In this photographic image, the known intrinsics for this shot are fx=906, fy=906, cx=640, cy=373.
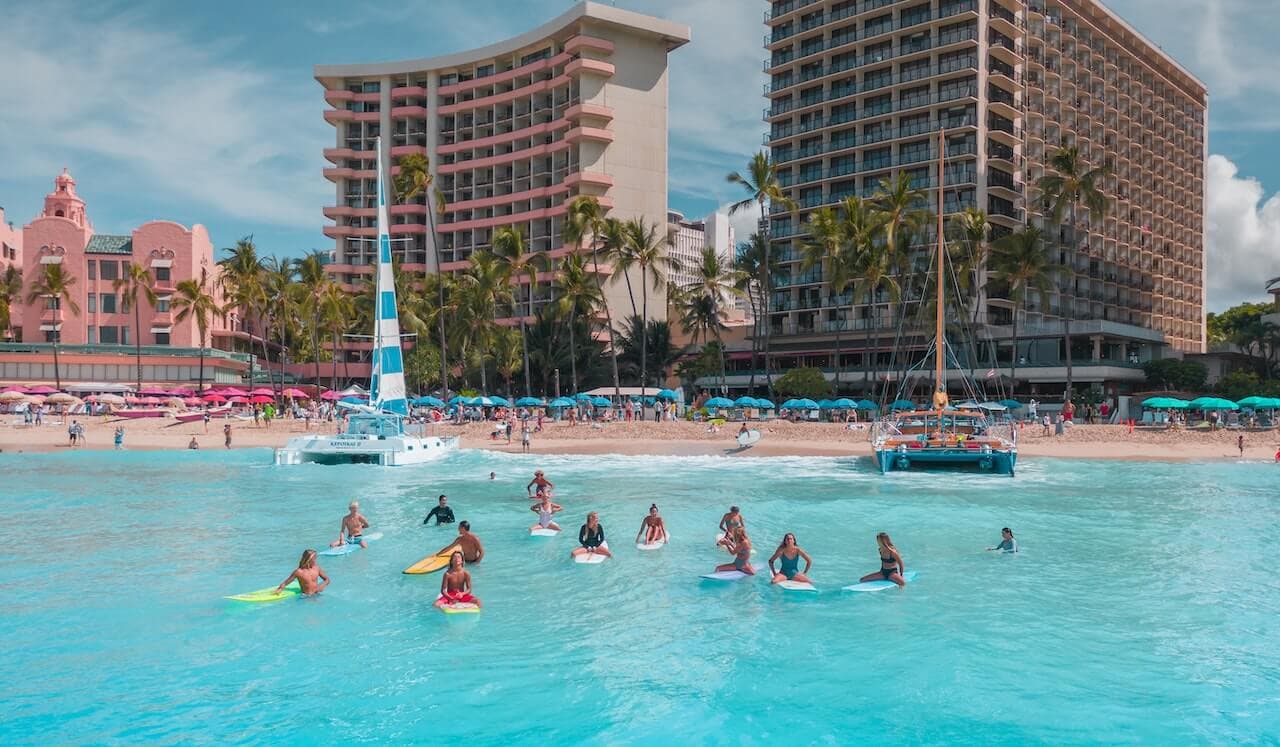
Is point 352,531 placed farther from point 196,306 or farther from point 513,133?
point 513,133

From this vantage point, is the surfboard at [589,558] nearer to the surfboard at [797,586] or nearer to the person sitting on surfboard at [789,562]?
the person sitting on surfboard at [789,562]

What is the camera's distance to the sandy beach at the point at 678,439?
44469 mm

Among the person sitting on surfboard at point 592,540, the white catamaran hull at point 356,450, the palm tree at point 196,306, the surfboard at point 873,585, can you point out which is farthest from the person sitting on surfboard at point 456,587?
the palm tree at point 196,306

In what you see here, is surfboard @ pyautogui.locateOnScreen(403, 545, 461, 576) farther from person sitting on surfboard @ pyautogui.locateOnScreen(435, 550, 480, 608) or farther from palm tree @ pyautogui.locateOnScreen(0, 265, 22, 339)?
palm tree @ pyautogui.locateOnScreen(0, 265, 22, 339)

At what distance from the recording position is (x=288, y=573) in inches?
691

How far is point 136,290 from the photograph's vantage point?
259 ft

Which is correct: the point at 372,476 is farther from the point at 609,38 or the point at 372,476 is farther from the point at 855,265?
the point at 609,38

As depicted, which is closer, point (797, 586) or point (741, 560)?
point (797, 586)

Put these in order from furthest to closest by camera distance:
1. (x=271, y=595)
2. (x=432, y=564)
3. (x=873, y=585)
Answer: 1. (x=432, y=564)
2. (x=873, y=585)
3. (x=271, y=595)

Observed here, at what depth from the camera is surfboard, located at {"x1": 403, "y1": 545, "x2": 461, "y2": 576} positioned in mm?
17391

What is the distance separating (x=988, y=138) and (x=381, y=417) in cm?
6175

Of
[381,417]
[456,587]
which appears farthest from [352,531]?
[381,417]

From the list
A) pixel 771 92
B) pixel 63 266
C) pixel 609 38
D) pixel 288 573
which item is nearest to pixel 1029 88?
pixel 771 92

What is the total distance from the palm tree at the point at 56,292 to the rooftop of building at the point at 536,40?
117ft
